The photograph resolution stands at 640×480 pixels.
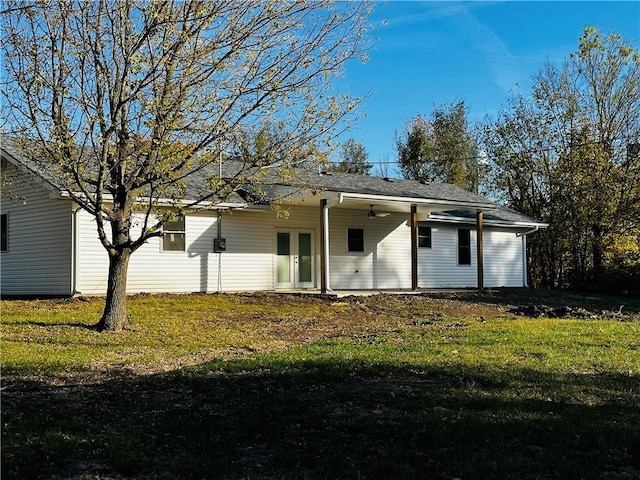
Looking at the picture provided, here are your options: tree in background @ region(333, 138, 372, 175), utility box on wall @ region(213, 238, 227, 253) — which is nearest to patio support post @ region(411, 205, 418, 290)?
utility box on wall @ region(213, 238, 227, 253)

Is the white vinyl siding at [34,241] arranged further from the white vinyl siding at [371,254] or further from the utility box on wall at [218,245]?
the white vinyl siding at [371,254]

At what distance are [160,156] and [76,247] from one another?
6933mm

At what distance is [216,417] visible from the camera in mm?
5355

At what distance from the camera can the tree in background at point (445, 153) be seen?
125 ft

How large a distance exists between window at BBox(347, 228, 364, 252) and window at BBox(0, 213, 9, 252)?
1018 cm

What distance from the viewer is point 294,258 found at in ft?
64.7

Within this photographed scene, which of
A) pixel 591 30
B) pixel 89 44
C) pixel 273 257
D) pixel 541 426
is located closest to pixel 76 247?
pixel 273 257

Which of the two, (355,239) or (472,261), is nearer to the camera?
(355,239)

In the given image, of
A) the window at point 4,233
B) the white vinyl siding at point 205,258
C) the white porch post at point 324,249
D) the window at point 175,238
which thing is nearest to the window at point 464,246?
the white vinyl siding at point 205,258

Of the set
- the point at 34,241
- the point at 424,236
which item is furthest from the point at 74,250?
the point at 424,236

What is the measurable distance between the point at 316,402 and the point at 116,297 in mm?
5873

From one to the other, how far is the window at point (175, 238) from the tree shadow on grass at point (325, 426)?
34.2 feet

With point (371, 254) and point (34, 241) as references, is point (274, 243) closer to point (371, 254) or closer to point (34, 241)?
point (371, 254)

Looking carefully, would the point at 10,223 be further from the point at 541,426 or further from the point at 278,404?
the point at 541,426
